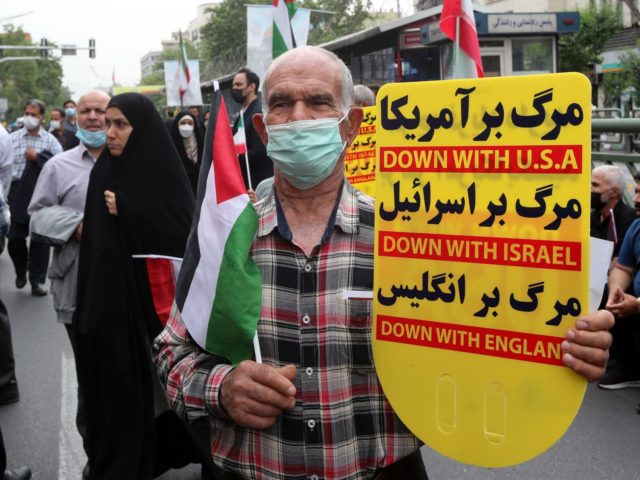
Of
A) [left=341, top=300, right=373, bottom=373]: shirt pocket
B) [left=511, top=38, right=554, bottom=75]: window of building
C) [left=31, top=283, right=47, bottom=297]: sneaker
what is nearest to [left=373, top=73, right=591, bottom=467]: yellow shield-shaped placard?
[left=341, top=300, right=373, bottom=373]: shirt pocket

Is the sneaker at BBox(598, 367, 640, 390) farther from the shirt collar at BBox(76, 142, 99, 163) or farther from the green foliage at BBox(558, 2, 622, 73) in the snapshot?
the green foliage at BBox(558, 2, 622, 73)

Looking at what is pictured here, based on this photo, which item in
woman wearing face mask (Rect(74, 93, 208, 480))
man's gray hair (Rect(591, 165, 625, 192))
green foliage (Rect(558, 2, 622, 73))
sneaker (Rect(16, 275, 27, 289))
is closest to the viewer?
woman wearing face mask (Rect(74, 93, 208, 480))

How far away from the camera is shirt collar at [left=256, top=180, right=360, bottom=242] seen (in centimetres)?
201

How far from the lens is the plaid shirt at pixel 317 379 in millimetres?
1934

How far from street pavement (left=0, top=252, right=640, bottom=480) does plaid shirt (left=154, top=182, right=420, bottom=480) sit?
1.86m

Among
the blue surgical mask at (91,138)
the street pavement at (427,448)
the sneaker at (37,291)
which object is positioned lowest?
the street pavement at (427,448)

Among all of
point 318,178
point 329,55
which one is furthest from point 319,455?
point 329,55

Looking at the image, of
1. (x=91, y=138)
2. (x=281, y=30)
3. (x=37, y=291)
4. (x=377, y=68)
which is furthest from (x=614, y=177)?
(x=377, y=68)

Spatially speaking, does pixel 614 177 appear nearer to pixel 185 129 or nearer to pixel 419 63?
pixel 185 129

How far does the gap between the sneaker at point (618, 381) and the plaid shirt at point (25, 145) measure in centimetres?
668

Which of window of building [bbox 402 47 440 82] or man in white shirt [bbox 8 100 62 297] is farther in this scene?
window of building [bbox 402 47 440 82]

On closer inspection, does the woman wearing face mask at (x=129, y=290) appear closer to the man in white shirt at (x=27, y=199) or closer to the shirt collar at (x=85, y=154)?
the shirt collar at (x=85, y=154)

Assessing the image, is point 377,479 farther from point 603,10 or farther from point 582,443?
point 603,10

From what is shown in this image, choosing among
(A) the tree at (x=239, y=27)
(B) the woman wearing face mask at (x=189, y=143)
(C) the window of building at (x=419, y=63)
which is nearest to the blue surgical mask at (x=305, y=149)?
(B) the woman wearing face mask at (x=189, y=143)
